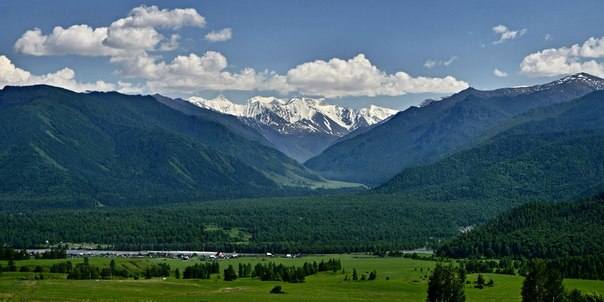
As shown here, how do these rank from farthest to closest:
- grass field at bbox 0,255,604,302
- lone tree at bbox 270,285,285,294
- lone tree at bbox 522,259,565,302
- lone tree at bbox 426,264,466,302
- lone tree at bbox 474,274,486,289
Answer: lone tree at bbox 474,274,486,289
lone tree at bbox 270,285,285,294
grass field at bbox 0,255,604,302
lone tree at bbox 426,264,466,302
lone tree at bbox 522,259,565,302

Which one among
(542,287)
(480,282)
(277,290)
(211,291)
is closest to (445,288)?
(542,287)

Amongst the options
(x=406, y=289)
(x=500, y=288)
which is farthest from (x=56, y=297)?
(x=500, y=288)

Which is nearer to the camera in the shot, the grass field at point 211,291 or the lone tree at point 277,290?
the grass field at point 211,291

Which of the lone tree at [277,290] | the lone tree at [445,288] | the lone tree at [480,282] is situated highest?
the lone tree at [445,288]

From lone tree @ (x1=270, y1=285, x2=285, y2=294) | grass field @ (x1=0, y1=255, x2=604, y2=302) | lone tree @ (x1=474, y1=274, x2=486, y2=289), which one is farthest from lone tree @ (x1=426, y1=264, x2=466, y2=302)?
lone tree @ (x1=474, y1=274, x2=486, y2=289)

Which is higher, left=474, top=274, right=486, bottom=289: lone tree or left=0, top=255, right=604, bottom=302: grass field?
left=474, top=274, right=486, bottom=289: lone tree

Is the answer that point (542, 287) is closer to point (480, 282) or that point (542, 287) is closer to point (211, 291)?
point (480, 282)

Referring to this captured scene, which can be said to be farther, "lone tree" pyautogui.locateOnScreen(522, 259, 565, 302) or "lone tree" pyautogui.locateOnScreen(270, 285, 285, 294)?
"lone tree" pyautogui.locateOnScreen(270, 285, 285, 294)

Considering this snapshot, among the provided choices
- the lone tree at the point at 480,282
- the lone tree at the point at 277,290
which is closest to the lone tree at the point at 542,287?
the lone tree at the point at 480,282

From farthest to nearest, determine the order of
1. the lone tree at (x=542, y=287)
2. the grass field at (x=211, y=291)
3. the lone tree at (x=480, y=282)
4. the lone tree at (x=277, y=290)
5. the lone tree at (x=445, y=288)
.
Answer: the lone tree at (x=480, y=282)
the lone tree at (x=277, y=290)
the grass field at (x=211, y=291)
the lone tree at (x=445, y=288)
the lone tree at (x=542, y=287)

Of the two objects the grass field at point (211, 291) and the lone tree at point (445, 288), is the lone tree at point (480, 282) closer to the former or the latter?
the grass field at point (211, 291)

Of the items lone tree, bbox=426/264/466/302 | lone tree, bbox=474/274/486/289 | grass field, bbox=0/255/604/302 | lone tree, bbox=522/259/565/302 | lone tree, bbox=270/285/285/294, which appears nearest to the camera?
lone tree, bbox=522/259/565/302

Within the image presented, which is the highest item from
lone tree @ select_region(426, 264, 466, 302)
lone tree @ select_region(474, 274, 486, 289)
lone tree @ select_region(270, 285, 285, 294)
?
lone tree @ select_region(426, 264, 466, 302)

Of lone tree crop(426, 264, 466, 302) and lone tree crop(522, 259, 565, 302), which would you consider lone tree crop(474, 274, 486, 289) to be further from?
lone tree crop(426, 264, 466, 302)
